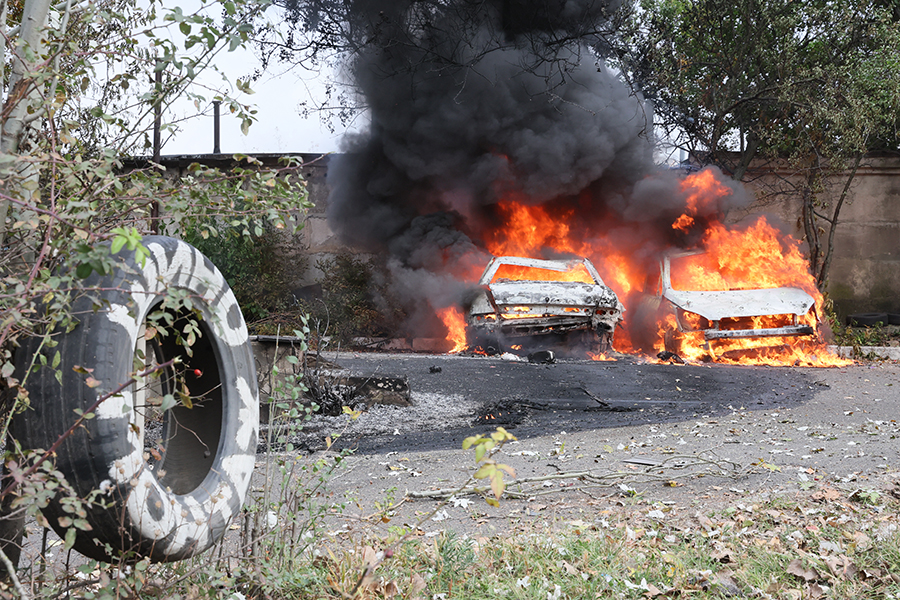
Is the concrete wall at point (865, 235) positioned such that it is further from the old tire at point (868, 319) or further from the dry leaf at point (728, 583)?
the dry leaf at point (728, 583)

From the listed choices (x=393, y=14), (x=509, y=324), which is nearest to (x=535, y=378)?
(x=509, y=324)

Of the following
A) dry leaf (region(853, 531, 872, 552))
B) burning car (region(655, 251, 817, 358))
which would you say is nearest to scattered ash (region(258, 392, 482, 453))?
dry leaf (region(853, 531, 872, 552))

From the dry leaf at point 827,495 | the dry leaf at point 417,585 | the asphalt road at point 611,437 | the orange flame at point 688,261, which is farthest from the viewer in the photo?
the orange flame at point 688,261

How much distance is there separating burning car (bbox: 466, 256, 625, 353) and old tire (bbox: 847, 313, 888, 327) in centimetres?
738

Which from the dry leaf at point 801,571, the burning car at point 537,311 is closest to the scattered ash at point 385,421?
the burning car at point 537,311

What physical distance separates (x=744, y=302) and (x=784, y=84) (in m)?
6.14

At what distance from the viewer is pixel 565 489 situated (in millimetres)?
4164

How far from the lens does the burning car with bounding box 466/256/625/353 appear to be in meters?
9.91

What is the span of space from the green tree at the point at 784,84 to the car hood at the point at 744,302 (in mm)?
4711

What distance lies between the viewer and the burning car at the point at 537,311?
32.5ft

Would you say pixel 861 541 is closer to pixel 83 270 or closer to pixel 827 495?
pixel 827 495

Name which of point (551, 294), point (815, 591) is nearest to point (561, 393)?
point (551, 294)

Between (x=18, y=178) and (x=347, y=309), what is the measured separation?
40.9ft

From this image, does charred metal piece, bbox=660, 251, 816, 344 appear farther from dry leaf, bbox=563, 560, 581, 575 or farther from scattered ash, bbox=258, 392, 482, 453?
dry leaf, bbox=563, 560, 581, 575
